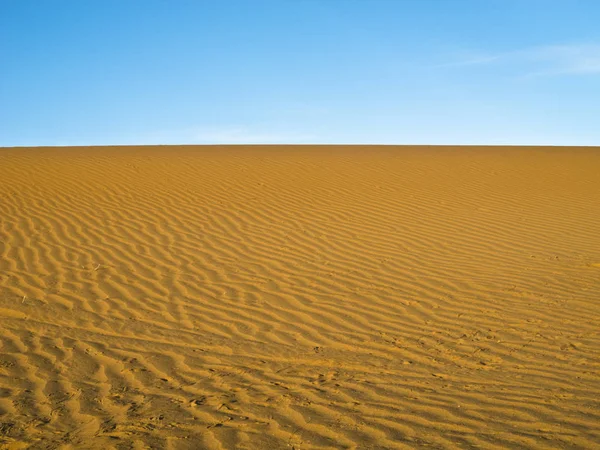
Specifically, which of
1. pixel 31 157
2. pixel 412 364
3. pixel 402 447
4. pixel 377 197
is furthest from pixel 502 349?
pixel 31 157

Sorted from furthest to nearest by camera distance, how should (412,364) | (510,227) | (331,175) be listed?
1. (331,175)
2. (510,227)
3. (412,364)

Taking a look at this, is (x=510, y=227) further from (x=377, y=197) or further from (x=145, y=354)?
(x=145, y=354)

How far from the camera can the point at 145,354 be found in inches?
187

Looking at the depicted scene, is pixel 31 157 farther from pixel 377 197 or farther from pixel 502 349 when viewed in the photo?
pixel 502 349

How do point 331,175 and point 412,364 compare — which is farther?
point 331,175

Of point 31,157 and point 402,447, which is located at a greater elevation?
point 31,157

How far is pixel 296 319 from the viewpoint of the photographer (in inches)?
223

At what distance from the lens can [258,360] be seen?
4637 millimetres

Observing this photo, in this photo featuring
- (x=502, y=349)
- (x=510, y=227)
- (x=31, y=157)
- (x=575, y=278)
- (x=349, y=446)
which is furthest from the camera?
(x=31, y=157)

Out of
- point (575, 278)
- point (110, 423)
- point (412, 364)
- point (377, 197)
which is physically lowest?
point (110, 423)

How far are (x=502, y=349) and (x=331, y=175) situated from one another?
11.1m

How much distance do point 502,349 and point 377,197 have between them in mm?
7930

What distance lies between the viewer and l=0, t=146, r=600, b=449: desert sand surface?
11.6 ft

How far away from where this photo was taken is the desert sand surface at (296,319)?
354cm
